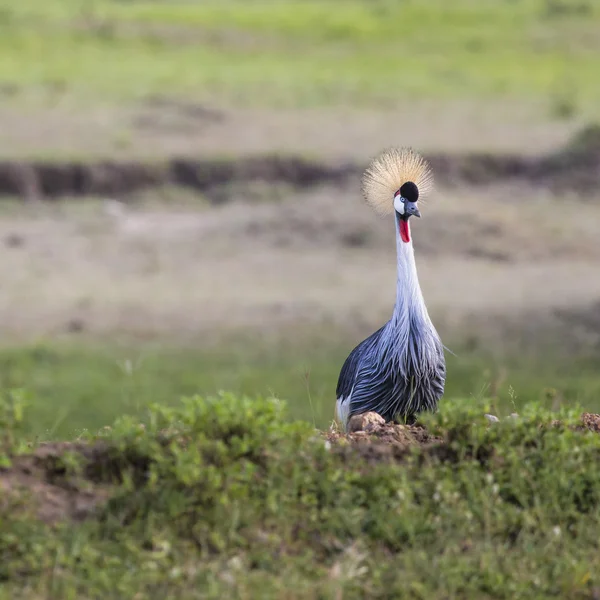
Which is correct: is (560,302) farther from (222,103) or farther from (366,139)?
(222,103)

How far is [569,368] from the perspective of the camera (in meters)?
10.4

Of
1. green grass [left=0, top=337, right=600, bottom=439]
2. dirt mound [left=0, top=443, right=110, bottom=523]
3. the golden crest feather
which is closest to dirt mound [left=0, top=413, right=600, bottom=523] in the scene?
dirt mound [left=0, top=443, right=110, bottom=523]

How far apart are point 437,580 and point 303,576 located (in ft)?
1.26

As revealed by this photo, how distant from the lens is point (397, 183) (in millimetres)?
5758

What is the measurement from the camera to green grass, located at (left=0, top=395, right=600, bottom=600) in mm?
3912

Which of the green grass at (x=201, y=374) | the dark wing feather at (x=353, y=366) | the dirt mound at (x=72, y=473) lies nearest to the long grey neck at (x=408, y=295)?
the dark wing feather at (x=353, y=366)

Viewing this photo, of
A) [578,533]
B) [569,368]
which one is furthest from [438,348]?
[569,368]

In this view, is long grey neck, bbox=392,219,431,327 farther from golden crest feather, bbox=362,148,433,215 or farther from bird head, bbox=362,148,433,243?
golden crest feather, bbox=362,148,433,215

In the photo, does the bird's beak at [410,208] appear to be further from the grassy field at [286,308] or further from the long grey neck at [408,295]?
the grassy field at [286,308]

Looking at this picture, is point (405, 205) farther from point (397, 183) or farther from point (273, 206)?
point (273, 206)

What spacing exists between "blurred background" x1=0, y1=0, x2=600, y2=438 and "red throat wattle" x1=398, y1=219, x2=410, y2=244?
0.73m

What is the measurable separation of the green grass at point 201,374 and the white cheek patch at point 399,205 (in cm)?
346

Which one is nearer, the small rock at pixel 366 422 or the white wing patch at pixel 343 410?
the small rock at pixel 366 422

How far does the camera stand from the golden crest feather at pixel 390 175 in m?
5.73
